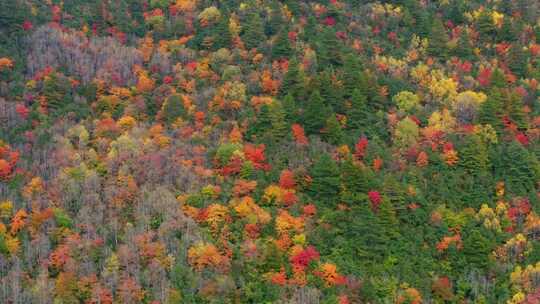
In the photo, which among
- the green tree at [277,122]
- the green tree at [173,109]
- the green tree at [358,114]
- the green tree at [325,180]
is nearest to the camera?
the green tree at [325,180]

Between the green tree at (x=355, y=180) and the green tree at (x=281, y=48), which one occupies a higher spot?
the green tree at (x=281, y=48)

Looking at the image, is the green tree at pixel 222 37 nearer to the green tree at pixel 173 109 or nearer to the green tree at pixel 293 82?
the green tree at pixel 293 82

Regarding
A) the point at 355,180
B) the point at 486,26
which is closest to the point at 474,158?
the point at 355,180

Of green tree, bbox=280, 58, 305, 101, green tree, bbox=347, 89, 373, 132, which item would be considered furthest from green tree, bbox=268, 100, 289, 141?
green tree, bbox=347, 89, 373, 132

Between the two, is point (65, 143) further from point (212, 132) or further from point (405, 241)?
point (405, 241)

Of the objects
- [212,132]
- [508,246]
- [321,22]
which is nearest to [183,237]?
[212,132]

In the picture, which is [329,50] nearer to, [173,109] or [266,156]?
[266,156]

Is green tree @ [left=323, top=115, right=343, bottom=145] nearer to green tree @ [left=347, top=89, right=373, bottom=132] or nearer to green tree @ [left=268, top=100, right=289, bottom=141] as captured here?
green tree @ [left=347, top=89, right=373, bottom=132]

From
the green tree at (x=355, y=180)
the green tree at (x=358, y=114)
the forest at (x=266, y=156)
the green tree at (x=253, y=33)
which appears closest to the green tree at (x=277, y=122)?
the forest at (x=266, y=156)
